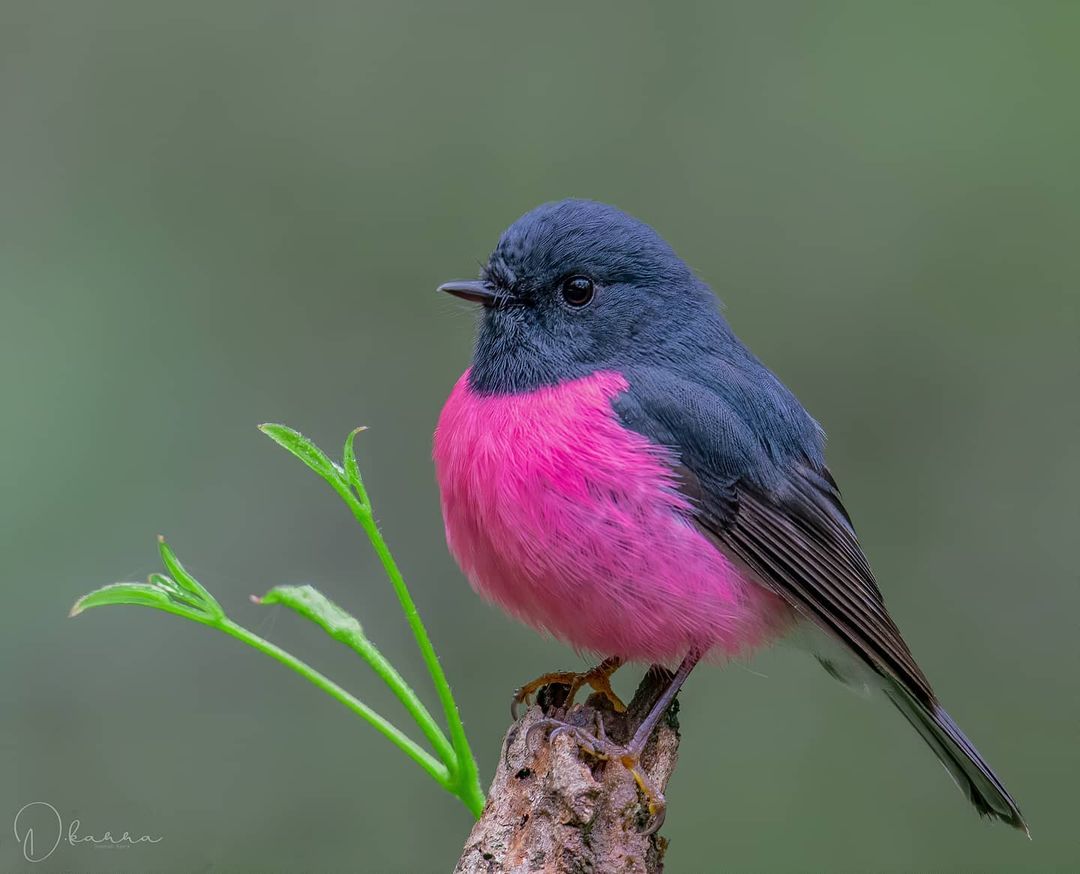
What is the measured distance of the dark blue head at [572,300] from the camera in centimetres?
388

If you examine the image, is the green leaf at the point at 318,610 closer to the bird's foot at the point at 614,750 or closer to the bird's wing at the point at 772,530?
the bird's foot at the point at 614,750

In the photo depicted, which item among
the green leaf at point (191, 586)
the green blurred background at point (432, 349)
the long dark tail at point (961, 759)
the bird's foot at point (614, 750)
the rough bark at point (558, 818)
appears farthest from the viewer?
the green blurred background at point (432, 349)

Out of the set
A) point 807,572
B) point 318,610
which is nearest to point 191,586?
point 318,610

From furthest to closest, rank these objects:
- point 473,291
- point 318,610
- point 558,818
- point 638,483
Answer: point 473,291
point 638,483
point 558,818
point 318,610

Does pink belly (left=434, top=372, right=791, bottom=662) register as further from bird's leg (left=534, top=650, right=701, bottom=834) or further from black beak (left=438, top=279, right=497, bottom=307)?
black beak (left=438, top=279, right=497, bottom=307)

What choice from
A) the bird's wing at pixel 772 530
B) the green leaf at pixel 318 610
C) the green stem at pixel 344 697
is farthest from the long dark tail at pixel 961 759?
the green leaf at pixel 318 610

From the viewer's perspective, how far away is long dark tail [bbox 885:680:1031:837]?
3.86 metres

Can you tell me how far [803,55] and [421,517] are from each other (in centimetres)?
297

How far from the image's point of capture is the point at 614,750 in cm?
336

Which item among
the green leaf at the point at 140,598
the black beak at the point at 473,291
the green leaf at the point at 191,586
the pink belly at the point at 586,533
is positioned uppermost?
the black beak at the point at 473,291

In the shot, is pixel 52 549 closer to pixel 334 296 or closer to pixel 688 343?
pixel 334 296

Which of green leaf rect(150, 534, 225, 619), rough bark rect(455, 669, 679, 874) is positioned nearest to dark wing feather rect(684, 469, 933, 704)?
rough bark rect(455, 669, 679, 874)

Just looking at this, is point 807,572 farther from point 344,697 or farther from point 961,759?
point 344,697

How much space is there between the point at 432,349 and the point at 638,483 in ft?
7.79
